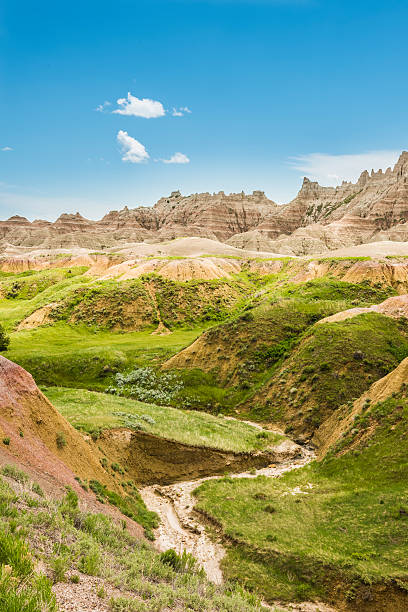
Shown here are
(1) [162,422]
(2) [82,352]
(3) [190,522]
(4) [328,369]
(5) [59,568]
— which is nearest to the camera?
(5) [59,568]

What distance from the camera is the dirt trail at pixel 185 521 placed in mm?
15570

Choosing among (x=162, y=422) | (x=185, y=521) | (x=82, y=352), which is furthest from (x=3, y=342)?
(x=185, y=521)

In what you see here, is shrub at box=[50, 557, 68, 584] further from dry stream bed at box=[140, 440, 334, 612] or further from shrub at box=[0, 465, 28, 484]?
dry stream bed at box=[140, 440, 334, 612]

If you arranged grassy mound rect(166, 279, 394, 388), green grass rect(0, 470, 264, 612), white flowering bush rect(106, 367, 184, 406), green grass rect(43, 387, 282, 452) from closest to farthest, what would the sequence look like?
green grass rect(0, 470, 264, 612) < green grass rect(43, 387, 282, 452) < white flowering bush rect(106, 367, 184, 406) < grassy mound rect(166, 279, 394, 388)

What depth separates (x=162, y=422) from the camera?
27.5 metres

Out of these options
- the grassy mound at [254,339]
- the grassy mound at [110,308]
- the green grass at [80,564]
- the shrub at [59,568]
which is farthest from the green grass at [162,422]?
the grassy mound at [110,308]

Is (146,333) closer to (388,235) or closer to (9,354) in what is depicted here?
(9,354)

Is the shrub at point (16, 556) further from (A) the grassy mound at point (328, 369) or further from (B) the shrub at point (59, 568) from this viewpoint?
(A) the grassy mound at point (328, 369)

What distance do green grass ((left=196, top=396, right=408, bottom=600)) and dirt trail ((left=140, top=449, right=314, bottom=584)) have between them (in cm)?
69

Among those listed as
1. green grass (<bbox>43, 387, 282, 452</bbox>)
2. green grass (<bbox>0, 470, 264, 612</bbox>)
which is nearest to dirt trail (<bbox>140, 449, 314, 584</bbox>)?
green grass (<bbox>43, 387, 282, 452</bbox>)

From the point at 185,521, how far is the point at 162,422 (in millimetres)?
9543

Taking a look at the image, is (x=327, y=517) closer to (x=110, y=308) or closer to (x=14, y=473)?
(x=14, y=473)

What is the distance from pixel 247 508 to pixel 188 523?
3.11 m

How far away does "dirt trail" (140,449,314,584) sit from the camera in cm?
1557
